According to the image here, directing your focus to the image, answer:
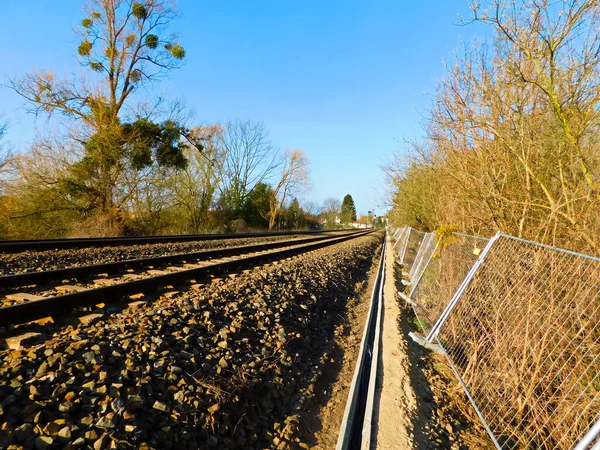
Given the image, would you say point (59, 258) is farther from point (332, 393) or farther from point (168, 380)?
point (332, 393)

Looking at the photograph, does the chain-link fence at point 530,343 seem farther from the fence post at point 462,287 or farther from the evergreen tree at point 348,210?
the evergreen tree at point 348,210

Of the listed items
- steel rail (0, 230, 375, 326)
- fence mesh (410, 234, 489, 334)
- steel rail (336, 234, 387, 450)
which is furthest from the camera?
fence mesh (410, 234, 489, 334)

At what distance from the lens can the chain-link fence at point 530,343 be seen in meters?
2.71

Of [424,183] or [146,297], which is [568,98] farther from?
[424,183]

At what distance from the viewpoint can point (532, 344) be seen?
131 inches

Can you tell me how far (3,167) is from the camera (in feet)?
48.6

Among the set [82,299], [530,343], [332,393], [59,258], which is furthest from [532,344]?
[59,258]

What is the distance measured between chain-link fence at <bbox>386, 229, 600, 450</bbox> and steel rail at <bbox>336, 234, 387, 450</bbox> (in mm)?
1078

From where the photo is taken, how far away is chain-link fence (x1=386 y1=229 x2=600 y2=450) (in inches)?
107

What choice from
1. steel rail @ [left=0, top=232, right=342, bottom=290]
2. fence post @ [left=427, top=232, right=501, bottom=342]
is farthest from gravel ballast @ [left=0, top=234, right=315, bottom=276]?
fence post @ [left=427, top=232, right=501, bottom=342]

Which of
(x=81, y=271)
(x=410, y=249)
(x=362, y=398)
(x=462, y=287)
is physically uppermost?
(x=410, y=249)

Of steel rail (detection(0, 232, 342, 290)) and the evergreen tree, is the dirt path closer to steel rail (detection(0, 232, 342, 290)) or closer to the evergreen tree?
steel rail (detection(0, 232, 342, 290))

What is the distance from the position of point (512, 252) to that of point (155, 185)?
2007cm

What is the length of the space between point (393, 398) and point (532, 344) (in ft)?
5.17
